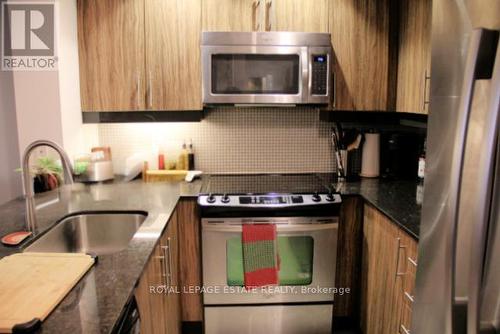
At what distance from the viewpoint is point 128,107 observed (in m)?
2.36

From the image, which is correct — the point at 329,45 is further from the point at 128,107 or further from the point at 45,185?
the point at 45,185

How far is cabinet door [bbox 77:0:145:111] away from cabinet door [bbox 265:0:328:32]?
80cm

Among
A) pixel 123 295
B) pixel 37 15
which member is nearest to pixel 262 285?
pixel 123 295

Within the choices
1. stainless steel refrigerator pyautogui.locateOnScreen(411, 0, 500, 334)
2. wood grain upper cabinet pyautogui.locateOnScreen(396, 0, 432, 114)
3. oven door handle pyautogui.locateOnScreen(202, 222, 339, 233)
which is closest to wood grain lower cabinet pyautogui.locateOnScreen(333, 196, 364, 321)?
oven door handle pyautogui.locateOnScreen(202, 222, 339, 233)

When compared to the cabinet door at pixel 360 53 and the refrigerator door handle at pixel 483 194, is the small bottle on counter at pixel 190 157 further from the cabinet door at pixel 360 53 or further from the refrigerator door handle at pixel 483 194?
the refrigerator door handle at pixel 483 194

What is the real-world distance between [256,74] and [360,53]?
0.67 meters

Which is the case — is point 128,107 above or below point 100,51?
below

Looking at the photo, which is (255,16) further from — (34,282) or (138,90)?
(34,282)

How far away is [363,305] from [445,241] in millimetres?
1550

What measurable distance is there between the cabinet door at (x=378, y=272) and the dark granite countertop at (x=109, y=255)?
1009 mm

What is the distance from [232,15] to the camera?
90.7 inches

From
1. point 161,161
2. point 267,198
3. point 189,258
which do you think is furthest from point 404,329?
point 161,161

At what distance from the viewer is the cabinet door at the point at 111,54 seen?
7.48 ft

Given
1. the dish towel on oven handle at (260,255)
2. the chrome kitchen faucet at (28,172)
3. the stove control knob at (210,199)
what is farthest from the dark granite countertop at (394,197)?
the chrome kitchen faucet at (28,172)
